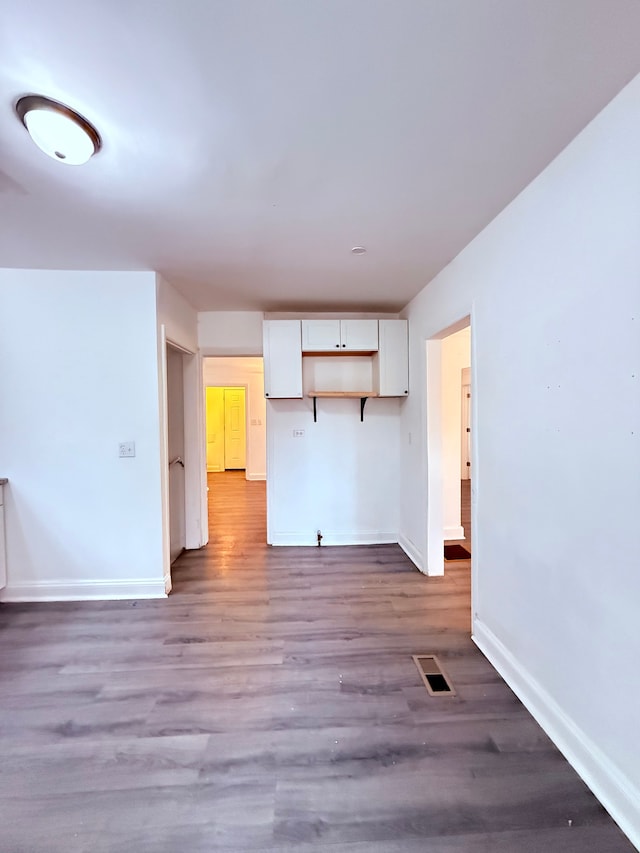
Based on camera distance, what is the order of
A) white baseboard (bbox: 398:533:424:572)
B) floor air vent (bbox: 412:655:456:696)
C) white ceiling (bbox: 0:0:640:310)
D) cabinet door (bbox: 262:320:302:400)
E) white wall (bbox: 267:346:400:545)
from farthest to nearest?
white wall (bbox: 267:346:400:545) → cabinet door (bbox: 262:320:302:400) → white baseboard (bbox: 398:533:424:572) → floor air vent (bbox: 412:655:456:696) → white ceiling (bbox: 0:0:640:310)

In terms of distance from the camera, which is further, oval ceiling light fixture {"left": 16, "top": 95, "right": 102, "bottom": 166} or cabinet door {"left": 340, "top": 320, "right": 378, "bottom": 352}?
cabinet door {"left": 340, "top": 320, "right": 378, "bottom": 352}

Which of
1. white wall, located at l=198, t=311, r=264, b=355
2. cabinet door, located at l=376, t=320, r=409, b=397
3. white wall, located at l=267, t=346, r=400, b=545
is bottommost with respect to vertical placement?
white wall, located at l=267, t=346, r=400, b=545

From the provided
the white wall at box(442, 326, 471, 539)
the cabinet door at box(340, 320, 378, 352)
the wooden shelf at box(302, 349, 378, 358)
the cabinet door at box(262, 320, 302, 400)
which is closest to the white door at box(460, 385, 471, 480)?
the white wall at box(442, 326, 471, 539)

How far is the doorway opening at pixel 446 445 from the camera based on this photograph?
2.99 metres

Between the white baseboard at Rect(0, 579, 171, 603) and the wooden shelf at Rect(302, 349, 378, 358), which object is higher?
the wooden shelf at Rect(302, 349, 378, 358)

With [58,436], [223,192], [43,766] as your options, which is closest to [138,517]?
[58,436]

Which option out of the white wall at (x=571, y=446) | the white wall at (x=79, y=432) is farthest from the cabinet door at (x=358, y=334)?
the white wall at (x=79, y=432)

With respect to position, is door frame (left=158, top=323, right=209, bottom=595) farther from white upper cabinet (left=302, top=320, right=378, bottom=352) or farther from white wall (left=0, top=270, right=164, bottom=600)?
white upper cabinet (left=302, top=320, right=378, bottom=352)

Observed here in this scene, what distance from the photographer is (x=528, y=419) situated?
66.0 inches

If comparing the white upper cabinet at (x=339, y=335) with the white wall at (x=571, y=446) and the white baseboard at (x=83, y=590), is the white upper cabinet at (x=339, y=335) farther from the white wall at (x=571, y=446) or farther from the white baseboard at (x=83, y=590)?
the white baseboard at (x=83, y=590)

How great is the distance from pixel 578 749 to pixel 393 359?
279 centimetres

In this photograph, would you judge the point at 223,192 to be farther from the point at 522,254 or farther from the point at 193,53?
the point at 522,254

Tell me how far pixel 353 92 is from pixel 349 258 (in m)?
1.27

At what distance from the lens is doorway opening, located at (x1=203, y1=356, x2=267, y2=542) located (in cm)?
497
